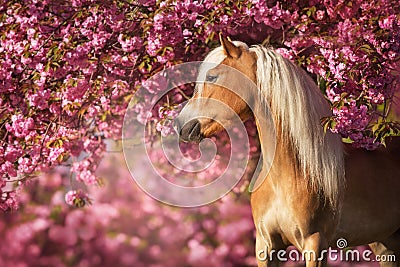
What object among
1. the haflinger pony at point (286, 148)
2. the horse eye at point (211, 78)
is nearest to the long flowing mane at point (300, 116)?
the haflinger pony at point (286, 148)

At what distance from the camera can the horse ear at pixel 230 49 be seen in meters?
3.51

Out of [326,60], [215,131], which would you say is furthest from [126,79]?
[215,131]

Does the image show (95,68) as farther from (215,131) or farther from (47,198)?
(215,131)

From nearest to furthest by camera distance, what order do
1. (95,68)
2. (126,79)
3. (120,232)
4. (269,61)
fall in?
(269,61), (120,232), (95,68), (126,79)

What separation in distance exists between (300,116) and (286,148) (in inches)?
7.2

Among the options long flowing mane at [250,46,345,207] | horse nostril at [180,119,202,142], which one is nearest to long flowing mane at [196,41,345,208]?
long flowing mane at [250,46,345,207]

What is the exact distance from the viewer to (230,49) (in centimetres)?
353

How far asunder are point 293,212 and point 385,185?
0.67m

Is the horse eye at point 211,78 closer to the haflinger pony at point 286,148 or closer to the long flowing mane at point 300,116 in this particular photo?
the haflinger pony at point 286,148

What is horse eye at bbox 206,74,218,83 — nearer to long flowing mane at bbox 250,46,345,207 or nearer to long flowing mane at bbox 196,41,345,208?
long flowing mane at bbox 196,41,345,208

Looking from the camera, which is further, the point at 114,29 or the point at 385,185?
the point at 114,29

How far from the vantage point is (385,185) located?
3895mm

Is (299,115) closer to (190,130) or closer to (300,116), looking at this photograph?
(300,116)

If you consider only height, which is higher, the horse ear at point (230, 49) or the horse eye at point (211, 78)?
the horse ear at point (230, 49)
